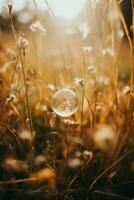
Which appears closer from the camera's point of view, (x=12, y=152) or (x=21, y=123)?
(x=12, y=152)

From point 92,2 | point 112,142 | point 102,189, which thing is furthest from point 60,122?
point 92,2

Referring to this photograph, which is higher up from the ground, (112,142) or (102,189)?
(112,142)

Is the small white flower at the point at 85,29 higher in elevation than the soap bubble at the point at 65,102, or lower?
higher

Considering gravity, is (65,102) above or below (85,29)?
below

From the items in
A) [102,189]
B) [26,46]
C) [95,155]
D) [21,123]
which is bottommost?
[102,189]

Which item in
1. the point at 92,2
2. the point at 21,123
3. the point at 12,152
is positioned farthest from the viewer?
the point at 21,123

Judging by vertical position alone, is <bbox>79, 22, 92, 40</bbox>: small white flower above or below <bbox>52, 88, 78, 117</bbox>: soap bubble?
above

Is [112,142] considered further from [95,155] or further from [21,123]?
[21,123]

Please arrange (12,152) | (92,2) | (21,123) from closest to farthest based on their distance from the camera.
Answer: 1. (92,2)
2. (12,152)
3. (21,123)
